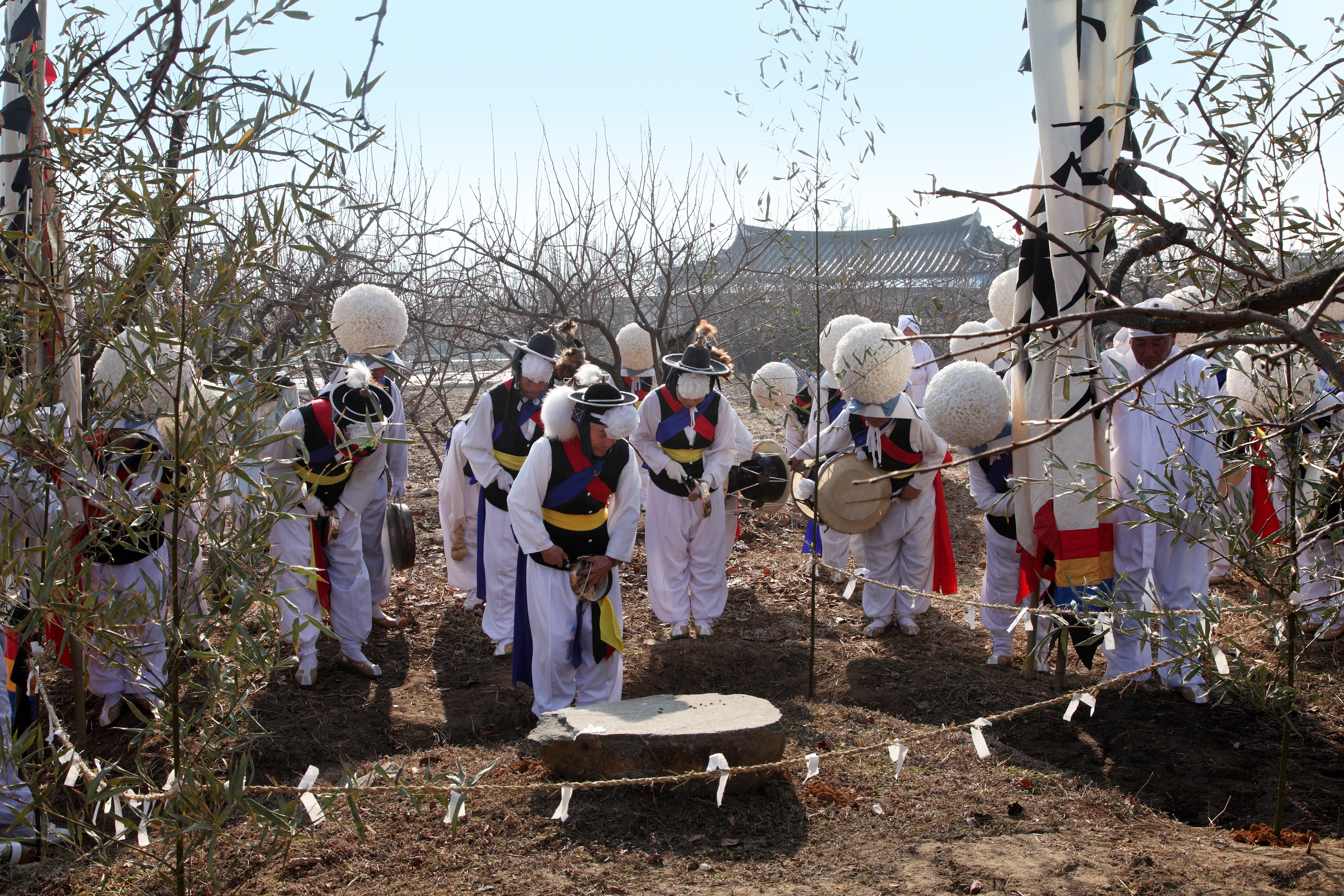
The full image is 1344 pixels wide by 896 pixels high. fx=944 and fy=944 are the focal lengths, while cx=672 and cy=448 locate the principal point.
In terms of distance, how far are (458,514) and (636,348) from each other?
3.80 meters

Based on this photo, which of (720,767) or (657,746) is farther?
(657,746)

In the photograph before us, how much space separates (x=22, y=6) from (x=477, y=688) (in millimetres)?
4003

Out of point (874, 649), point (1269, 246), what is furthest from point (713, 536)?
point (1269, 246)

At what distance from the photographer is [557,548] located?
4789mm

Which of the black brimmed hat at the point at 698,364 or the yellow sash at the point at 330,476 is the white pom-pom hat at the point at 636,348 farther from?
the yellow sash at the point at 330,476

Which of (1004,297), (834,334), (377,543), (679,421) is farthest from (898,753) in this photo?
(834,334)

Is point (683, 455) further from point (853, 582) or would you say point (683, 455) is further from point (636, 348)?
point (636, 348)

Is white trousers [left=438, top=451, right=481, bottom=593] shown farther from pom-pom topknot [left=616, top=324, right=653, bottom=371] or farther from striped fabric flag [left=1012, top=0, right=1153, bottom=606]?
striped fabric flag [left=1012, top=0, right=1153, bottom=606]

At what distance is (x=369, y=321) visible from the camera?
6477 mm

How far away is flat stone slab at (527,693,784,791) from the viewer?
379 cm

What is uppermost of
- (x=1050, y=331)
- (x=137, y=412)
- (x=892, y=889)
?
(x=1050, y=331)

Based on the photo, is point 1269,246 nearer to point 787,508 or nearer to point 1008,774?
point 1008,774

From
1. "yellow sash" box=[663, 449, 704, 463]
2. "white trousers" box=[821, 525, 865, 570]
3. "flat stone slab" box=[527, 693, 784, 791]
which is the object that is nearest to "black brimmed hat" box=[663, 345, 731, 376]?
"yellow sash" box=[663, 449, 704, 463]

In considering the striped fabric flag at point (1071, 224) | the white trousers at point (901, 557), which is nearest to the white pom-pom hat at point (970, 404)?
the striped fabric flag at point (1071, 224)
